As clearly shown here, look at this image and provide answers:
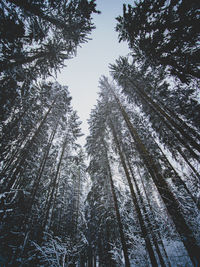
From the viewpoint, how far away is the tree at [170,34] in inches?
201

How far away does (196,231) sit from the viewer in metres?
4.51

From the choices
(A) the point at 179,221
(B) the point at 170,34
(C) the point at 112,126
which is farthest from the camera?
(C) the point at 112,126

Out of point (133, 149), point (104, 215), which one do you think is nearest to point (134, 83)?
point (133, 149)

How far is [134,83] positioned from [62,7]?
7.60 m

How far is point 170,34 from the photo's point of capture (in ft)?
18.7

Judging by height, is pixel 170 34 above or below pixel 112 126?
below

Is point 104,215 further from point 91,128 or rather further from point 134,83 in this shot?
point 134,83

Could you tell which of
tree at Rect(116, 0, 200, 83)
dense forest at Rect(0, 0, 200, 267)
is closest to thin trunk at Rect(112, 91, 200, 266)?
dense forest at Rect(0, 0, 200, 267)

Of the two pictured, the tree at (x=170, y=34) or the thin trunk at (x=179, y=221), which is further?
the tree at (x=170, y=34)

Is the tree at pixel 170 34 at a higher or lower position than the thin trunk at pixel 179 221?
higher

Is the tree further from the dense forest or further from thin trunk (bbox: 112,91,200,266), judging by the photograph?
thin trunk (bbox: 112,91,200,266)

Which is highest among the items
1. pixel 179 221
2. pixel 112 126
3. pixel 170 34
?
pixel 112 126

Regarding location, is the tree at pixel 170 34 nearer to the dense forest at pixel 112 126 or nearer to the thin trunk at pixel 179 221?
the dense forest at pixel 112 126

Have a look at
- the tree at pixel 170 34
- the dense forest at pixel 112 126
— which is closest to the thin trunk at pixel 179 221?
the dense forest at pixel 112 126
